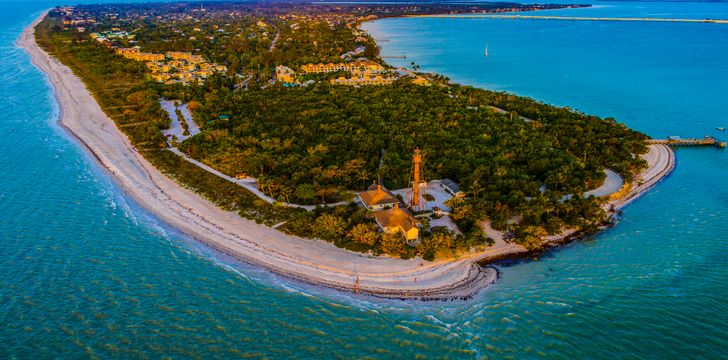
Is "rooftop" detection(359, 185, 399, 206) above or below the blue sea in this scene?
above

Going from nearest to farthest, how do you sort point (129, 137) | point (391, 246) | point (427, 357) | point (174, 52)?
point (427, 357)
point (391, 246)
point (129, 137)
point (174, 52)

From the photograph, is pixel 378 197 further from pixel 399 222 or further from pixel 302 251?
pixel 302 251

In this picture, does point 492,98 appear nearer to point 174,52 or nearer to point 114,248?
point 114,248

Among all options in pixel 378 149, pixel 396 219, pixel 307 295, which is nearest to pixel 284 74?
pixel 378 149

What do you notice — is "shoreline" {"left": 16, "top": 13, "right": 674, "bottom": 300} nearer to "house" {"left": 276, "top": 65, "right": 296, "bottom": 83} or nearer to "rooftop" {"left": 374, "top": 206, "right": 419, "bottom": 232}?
"rooftop" {"left": 374, "top": 206, "right": 419, "bottom": 232}

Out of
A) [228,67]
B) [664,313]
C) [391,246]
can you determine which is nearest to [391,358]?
[391,246]

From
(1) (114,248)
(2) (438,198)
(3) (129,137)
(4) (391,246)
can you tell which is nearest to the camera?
(4) (391,246)

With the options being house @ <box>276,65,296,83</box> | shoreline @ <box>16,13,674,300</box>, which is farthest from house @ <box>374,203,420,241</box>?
house @ <box>276,65,296,83</box>
